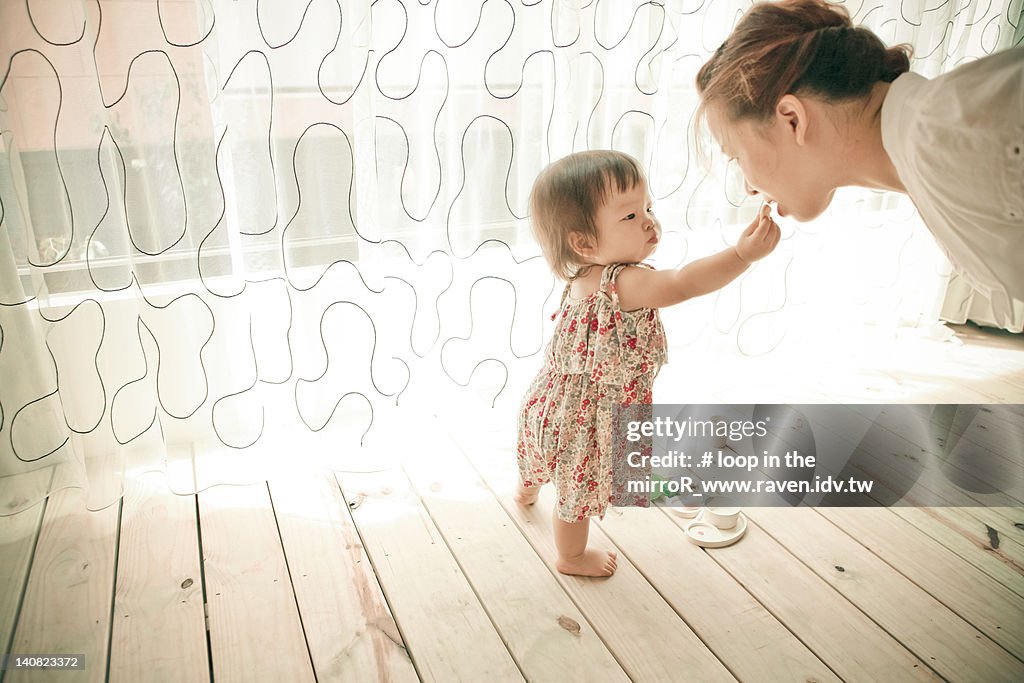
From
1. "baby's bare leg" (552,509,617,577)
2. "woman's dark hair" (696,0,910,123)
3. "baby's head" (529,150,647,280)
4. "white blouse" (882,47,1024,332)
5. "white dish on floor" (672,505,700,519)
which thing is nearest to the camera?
"white blouse" (882,47,1024,332)

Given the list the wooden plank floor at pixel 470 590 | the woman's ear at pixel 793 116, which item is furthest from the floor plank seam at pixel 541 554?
the woman's ear at pixel 793 116

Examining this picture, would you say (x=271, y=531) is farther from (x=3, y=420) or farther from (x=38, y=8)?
(x=38, y=8)

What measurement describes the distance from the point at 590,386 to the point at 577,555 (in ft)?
1.11

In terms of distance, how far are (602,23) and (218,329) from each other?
1.16 meters

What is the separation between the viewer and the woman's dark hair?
3.75 ft

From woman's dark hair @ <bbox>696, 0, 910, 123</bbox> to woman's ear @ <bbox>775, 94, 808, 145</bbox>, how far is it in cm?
1

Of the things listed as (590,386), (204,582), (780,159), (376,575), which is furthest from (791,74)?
(204,582)

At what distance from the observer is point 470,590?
144 cm

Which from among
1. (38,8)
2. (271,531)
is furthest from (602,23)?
(271,531)

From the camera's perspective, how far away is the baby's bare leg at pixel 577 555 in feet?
4.83

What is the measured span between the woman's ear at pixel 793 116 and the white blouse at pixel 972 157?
12cm

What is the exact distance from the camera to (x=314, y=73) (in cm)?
159

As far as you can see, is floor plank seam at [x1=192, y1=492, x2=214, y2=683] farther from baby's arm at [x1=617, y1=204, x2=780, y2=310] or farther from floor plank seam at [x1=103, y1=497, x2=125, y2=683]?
baby's arm at [x1=617, y1=204, x2=780, y2=310]

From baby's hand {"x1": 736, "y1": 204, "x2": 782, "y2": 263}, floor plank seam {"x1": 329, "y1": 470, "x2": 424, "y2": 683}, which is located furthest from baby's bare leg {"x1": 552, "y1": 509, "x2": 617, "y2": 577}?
baby's hand {"x1": 736, "y1": 204, "x2": 782, "y2": 263}
